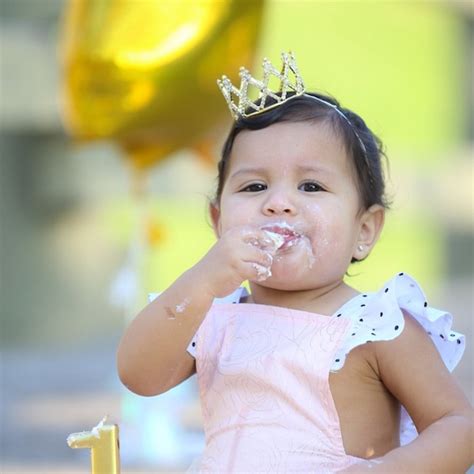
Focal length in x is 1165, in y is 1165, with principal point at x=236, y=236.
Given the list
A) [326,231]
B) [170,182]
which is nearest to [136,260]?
[326,231]

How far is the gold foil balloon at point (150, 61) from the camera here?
3.74 metres

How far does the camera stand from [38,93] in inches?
352

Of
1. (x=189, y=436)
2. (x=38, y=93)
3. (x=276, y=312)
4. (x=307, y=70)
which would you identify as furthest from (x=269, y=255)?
(x=307, y=70)

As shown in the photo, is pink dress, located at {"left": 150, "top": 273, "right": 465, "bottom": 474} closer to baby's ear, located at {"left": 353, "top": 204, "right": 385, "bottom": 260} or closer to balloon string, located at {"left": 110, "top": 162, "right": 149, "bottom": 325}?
baby's ear, located at {"left": 353, "top": 204, "right": 385, "bottom": 260}

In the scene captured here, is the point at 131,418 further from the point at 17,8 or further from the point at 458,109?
the point at 458,109

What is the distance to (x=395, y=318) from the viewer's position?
1.54 metres

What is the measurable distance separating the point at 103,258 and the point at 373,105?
2677 millimetres

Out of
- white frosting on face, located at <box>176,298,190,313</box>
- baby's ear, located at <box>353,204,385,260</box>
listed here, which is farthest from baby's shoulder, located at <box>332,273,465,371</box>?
white frosting on face, located at <box>176,298,190,313</box>

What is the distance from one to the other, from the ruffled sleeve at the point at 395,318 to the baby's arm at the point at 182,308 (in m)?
0.16

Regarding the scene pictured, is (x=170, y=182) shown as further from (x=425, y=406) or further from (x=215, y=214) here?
(x=425, y=406)

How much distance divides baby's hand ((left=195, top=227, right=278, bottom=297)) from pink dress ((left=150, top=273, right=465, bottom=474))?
132 mm

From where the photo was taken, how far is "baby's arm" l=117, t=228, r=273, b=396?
1.50 meters

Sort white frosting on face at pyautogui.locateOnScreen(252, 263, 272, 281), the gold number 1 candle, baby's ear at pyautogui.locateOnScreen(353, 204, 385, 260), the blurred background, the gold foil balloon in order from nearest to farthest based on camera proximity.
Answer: the gold number 1 candle
white frosting on face at pyautogui.locateOnScreen(252, 263, 272, 281)
baby's ear at pyautogui.locateOnScreen(353, 204, 385, 260)
the gold foil balloon
the blurred background

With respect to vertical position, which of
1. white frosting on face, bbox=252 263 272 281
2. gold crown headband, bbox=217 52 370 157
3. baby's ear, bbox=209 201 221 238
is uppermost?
gold crown headband, bbox=217 52 370 157
